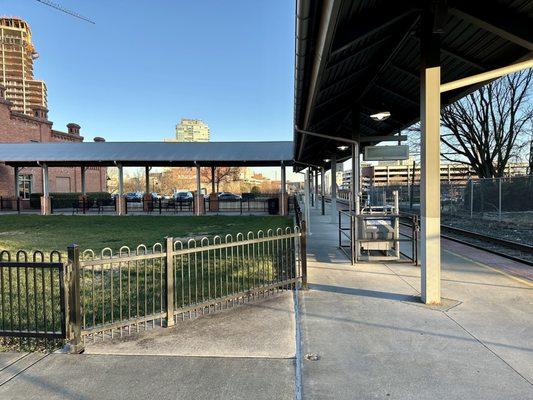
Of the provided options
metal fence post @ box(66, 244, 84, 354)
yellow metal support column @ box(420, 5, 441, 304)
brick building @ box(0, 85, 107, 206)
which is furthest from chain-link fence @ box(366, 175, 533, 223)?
brick building @ box(0, 85, 107, 206)

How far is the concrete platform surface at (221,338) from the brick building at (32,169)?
104 ft

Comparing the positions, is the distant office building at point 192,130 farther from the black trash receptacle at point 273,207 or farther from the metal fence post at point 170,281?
the metal fence post at point 170,281

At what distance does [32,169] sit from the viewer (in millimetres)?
34094

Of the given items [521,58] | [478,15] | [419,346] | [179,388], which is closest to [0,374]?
[179,388]

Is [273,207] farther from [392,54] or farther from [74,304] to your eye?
[74,304]

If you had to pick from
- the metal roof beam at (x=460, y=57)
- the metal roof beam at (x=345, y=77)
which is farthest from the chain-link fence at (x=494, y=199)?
the metal roof beam at (x=460, y=57)

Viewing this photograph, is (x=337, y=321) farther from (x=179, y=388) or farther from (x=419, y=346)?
(x=179, y=388)

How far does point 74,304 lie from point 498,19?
6377 mm

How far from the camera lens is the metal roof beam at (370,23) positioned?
16.5 ft

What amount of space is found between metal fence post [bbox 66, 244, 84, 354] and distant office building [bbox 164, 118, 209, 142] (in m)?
140

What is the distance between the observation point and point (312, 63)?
5461 mm

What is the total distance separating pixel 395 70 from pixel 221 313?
240 inches

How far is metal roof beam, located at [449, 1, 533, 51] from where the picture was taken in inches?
194

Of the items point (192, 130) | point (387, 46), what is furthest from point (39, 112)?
point (192, 130)
